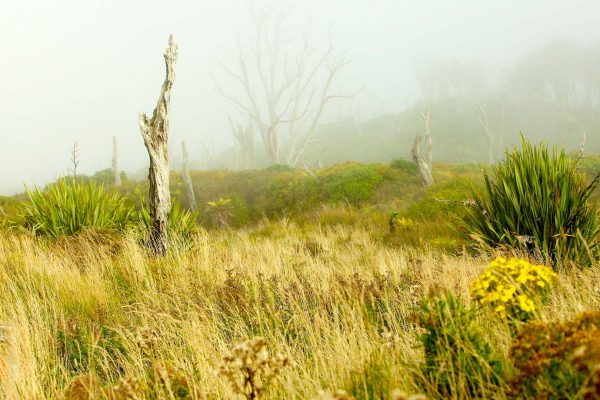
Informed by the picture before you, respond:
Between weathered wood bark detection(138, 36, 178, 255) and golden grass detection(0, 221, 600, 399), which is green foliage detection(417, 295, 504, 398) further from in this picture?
weathered wood bark detection(138, 36, 178, 255)

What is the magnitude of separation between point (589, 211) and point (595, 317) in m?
5.25

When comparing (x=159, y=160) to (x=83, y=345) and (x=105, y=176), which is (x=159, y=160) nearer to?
(x=83, y=345)

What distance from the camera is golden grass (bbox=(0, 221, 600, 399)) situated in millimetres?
2705

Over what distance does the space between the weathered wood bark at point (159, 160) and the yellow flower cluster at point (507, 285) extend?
7.01m

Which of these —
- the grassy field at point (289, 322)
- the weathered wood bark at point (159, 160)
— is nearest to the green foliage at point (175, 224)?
the weathered wood bark at point (159, 160)

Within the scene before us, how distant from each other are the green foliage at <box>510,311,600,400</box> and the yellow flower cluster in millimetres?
553

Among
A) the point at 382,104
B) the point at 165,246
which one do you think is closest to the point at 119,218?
the point at 165,246

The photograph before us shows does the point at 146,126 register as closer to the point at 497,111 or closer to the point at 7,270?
the point at 7,270

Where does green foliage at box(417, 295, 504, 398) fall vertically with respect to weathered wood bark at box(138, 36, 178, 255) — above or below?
below

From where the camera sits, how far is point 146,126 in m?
8.71

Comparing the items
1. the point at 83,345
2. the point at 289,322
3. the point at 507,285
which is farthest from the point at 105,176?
the point at 507,285

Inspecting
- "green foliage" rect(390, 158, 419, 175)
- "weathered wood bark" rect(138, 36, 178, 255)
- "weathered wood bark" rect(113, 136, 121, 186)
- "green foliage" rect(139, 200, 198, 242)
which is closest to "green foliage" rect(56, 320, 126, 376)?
"weathered wood bark" rect(138, 36, 178, 255)

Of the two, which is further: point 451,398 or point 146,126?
point 146,126

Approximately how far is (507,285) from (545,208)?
13.7 feet
